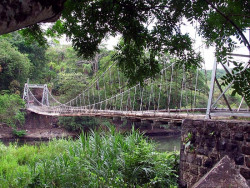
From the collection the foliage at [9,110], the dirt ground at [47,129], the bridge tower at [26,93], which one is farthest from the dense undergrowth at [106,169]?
the bridge tower at [26,93]

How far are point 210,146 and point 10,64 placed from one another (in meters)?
13.9

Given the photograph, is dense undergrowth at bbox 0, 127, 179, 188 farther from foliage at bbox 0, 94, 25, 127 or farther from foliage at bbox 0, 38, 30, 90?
foliage at bbox 0, 38, 30, 90

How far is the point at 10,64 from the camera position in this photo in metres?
13.8

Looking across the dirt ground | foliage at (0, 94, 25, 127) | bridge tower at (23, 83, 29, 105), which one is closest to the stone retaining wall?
the dirt ground

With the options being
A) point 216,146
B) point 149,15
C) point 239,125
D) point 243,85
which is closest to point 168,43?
point 149,15

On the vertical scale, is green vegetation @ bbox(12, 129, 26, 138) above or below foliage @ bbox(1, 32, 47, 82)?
below

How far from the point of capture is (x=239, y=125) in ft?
6.78

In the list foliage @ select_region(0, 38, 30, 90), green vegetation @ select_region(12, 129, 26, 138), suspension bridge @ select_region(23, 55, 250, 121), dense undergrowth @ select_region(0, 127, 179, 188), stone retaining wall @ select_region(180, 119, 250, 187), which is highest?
foliage @ select_region(0, 38, 30, 90)

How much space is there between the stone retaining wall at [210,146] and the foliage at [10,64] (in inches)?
519

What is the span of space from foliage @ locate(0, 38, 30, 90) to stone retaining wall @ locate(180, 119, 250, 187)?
43.3ft

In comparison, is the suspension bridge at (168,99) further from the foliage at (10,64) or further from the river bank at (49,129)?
the river bank at (49,129)

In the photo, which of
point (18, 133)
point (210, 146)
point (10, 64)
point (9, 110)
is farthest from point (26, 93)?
point (210, 146)

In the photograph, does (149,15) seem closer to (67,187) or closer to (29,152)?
(67,187)

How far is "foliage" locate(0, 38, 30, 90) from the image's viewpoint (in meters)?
13.5
